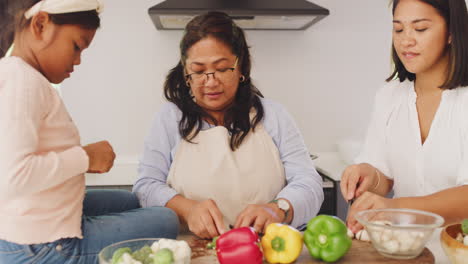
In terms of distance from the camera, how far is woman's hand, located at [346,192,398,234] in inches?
46.6

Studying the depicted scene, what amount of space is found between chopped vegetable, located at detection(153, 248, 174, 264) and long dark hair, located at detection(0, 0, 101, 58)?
1.84 ft

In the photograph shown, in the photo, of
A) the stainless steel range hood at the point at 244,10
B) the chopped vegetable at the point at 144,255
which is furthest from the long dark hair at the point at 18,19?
the stainless steel range hood at the point at 244,10

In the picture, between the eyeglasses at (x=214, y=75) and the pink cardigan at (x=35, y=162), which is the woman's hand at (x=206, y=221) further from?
the eyeglasses at (x=214, y=75)

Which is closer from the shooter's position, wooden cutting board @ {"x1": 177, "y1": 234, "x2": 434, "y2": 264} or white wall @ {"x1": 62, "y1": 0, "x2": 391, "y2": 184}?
Answer: wooden cutting board @ {"x1": 177, "y1": 234, "x2": 434, "y2": 264}

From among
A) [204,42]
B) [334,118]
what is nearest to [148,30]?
[334,118]

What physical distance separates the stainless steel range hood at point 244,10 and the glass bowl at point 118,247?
1.65m

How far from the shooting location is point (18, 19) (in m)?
1.05

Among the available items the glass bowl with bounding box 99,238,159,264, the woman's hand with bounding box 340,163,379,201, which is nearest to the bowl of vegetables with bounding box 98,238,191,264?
the glass bowl with bounding box 99,238,159,264

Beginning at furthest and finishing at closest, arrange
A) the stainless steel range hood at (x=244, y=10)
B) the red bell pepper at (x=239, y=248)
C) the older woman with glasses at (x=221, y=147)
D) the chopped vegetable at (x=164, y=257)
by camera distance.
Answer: the stainless steel range hood at (x=244, y=10) → the older woman with glasses at (x=221, y=147) → the red bell pepper at (x=239, y=248) → the chopped vegetable at (x=164, y=257)

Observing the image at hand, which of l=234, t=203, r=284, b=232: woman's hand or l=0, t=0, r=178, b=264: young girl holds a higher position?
l=0, t=0, r=178, b=264: young girl

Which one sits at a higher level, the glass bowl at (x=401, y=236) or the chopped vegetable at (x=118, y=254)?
the chopped vegetable at (x=118, y=254)

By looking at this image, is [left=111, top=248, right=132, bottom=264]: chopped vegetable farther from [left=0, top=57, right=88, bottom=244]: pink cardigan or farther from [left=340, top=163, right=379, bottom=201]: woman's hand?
[left=340, top=163, right=379, bottom=201]: woman's hand

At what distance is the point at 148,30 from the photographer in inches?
114

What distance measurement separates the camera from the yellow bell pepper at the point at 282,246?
99 cm
